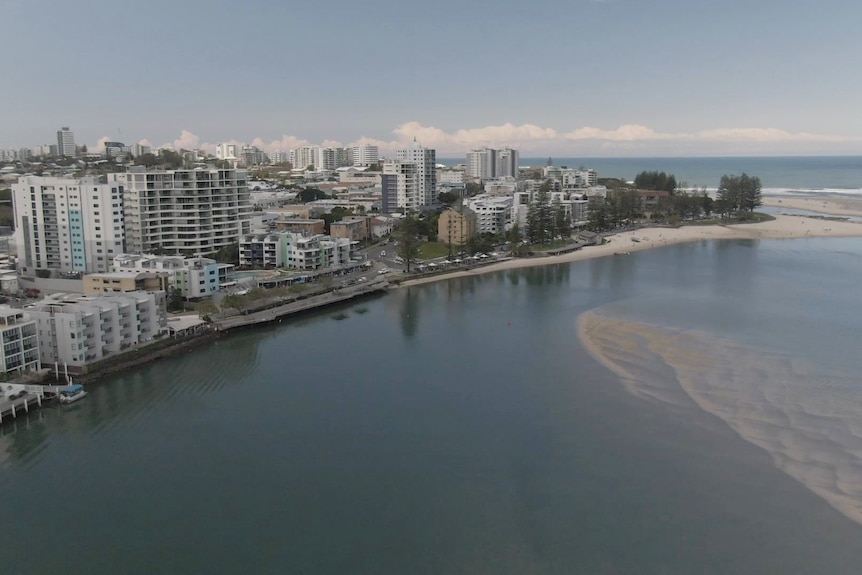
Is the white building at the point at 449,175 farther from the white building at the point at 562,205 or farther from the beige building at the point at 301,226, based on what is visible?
the beige building at the point at 301,226

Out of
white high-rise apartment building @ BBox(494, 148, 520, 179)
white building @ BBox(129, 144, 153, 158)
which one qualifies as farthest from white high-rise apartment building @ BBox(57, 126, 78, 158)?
white high-rise apartment building @ BBox(494, 148, 520, 179)

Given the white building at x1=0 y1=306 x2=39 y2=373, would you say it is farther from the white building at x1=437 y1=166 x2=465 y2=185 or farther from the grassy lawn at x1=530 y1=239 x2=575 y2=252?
the white building at x1=437 y1=166 x2=465 y2=185

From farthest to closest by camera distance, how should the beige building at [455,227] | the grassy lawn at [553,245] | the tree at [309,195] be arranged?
the tree at [309,195], the grassy lawn at [553,245], the beige building at [455,227]

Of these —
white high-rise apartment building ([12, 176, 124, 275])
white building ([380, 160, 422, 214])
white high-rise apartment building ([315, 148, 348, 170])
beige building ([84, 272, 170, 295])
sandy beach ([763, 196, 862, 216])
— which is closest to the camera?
beige building ([84, 272, 170, 295])

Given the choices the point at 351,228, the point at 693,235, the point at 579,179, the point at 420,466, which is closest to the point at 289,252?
the point at 351,228

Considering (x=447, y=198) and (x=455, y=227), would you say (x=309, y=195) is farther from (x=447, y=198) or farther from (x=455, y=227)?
(x=455, y=227)

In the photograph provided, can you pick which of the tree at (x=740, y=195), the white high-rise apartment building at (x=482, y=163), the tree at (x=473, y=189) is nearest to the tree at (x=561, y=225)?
the tree at (x=740, y=195)

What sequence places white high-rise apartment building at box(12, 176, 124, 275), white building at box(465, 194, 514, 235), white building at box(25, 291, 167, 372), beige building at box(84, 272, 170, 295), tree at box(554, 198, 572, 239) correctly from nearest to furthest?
white building at box(25, 291, 167, 372) → beige building at box(84, 272, 170, 295) → white high-rise apartment building at box(12, 176, 124, 275) → tree at box(554, 198, 572, 239) → white building at box(465, 194, 514, 235)
